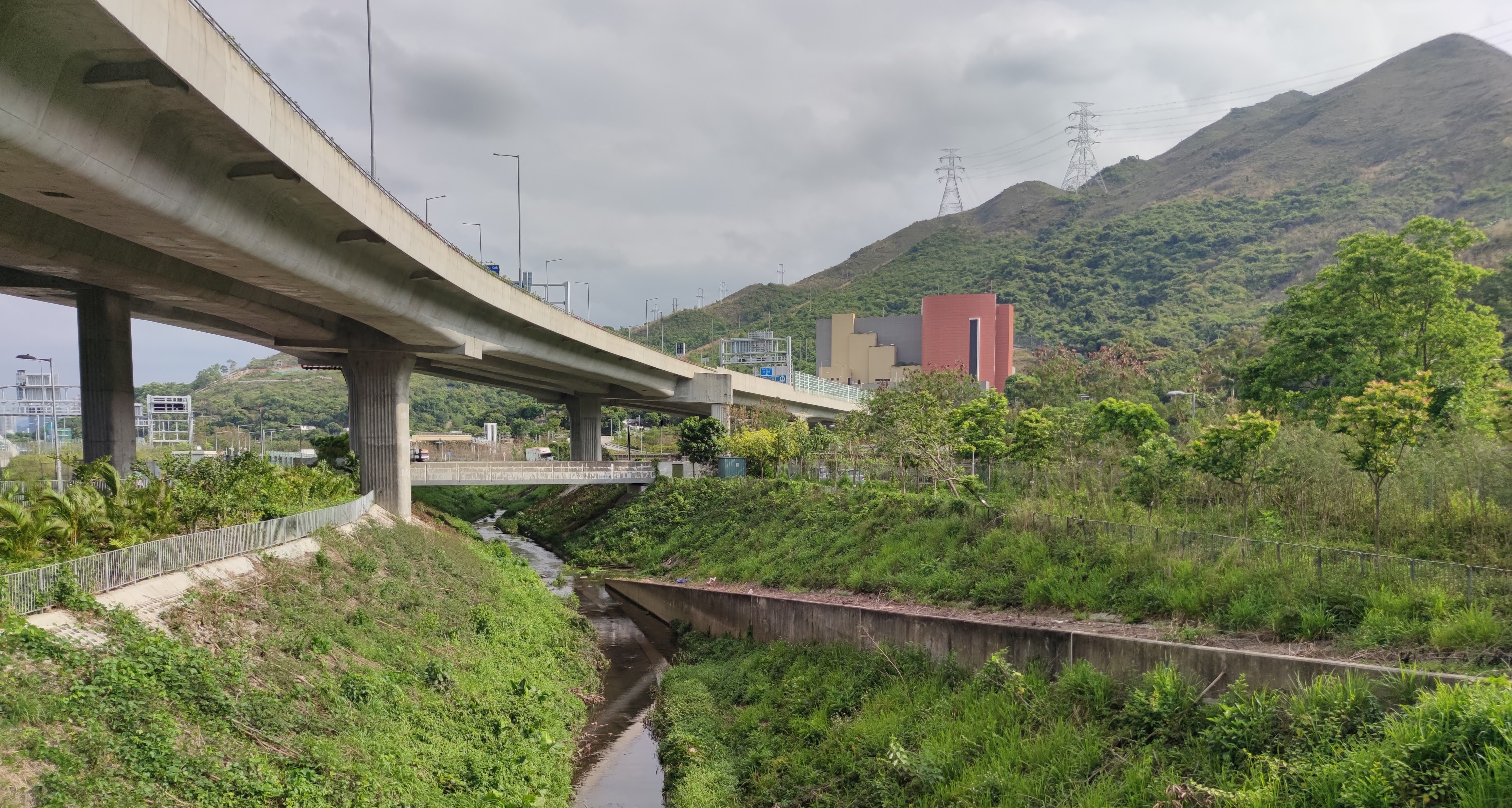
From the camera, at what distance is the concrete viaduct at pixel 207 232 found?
496 inches

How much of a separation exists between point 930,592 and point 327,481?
20.9 m

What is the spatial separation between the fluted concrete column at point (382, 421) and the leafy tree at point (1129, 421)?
89.5ft

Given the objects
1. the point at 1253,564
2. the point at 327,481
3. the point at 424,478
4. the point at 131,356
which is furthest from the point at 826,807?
the point at 424,478

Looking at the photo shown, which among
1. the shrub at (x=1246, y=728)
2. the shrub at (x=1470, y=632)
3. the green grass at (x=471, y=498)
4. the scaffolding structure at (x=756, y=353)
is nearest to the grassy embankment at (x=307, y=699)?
the shrub at (x=1246, y=728)

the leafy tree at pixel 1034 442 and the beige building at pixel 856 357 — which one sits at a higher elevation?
the beige building at pixel 856 357

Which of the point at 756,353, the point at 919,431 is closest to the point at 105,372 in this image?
the point at 919,431

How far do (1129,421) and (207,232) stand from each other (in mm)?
28185

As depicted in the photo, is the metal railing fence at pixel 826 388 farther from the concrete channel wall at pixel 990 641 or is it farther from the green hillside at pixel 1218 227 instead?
the concrete channel wall at pixel 990 641

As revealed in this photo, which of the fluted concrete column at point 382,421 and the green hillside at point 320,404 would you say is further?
the green hillside at point 320,404

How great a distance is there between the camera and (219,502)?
63.9ft


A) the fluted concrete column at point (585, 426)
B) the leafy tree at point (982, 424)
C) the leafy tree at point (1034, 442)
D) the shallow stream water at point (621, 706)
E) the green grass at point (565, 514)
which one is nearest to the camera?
the shallow stream water at point (621, 706)

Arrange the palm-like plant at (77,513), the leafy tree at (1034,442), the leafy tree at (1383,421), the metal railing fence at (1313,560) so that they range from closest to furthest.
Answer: the metal railing fence at (1313,560), the palm-like plant at (77,513), the leafy tree at (1383,421), the leafy tree at (1034,442)

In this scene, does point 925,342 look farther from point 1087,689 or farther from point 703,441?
point 1087,689

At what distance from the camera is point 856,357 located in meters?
107
